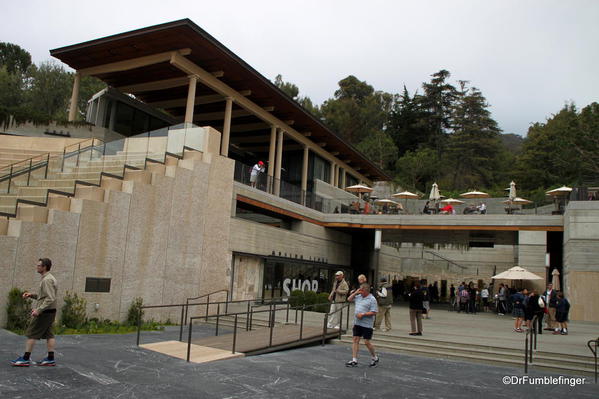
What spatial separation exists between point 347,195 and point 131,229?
25.3 m

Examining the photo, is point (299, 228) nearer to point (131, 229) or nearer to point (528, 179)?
point (131, 229)

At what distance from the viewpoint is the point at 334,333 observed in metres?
13.4

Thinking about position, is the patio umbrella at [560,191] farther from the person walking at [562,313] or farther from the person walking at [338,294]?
the person walking at [338,294]

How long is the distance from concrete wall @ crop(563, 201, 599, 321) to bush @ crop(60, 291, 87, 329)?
19616 millimetres

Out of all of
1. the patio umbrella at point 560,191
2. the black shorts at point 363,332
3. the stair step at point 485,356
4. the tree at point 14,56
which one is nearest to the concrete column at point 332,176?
the patio umbrella at point 560,191

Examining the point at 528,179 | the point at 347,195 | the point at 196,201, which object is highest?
the point at 528,179

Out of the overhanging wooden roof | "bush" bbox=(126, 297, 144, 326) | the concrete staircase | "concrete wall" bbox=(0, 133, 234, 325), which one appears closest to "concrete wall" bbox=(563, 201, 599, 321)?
the concrete staircase

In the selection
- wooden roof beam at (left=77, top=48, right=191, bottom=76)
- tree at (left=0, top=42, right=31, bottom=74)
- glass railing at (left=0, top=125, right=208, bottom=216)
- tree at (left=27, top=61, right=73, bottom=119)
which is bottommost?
glass railing at (left=0, top=125, right=208, bottom=216)

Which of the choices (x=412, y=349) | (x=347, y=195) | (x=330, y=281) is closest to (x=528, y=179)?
(x=347, y=195)

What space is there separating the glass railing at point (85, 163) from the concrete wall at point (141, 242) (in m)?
0.72

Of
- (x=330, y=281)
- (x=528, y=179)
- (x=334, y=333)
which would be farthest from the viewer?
(x=528, y=179)

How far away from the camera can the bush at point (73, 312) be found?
42.6ft

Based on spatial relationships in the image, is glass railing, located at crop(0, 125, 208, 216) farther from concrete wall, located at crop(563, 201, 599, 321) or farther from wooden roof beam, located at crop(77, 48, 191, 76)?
concrete wall, located at crop(563, 201, 599, 321)

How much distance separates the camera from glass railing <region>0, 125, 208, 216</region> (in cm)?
1387
